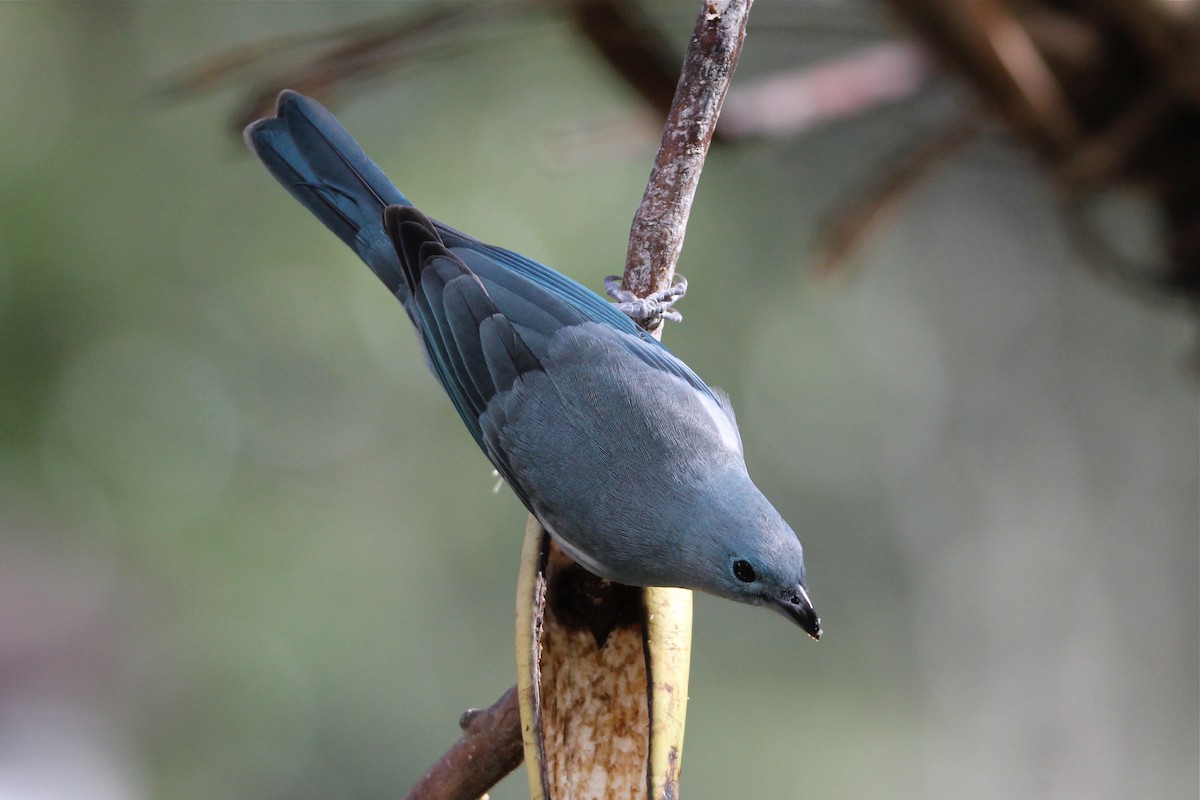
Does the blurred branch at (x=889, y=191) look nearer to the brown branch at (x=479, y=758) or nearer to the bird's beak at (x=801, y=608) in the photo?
the bird's beak at (x=801, y=608)

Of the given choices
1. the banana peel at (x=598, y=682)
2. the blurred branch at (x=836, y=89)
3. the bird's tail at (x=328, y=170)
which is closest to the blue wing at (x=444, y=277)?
the bird's tail at (x=328, y=170)

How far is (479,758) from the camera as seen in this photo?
1.78 metres

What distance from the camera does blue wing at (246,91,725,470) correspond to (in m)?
2.51

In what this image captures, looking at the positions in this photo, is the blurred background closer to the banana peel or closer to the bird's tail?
the bird's tail

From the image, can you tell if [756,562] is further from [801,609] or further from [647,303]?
[647,303]

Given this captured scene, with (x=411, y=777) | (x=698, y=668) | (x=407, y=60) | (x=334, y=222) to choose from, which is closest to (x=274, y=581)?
(x=411, y=777)

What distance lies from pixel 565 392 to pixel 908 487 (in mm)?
5078

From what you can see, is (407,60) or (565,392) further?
(407,60)

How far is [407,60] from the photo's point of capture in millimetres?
2660

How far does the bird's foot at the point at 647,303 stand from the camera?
231 cm

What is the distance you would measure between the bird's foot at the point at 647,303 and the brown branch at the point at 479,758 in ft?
2.72

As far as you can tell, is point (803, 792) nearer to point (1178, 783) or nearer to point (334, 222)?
point (1178, 783)

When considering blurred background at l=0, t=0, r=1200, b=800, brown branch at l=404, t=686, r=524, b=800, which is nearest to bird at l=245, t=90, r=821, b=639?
brown branch at l=404, t=686, r=524, b=800

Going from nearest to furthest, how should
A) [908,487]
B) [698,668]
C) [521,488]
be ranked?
1. [521,488]
2. [698,668]
3. [908,487]
